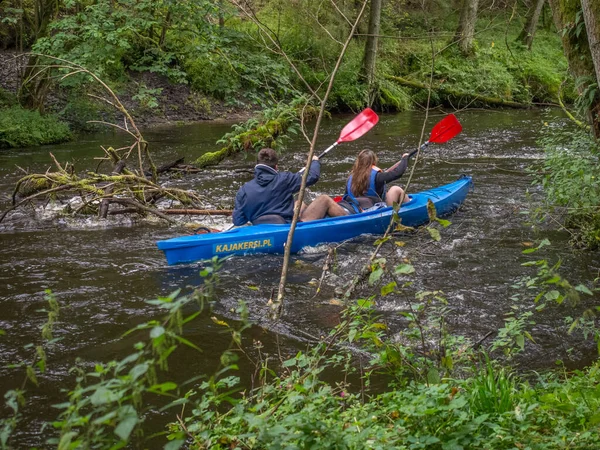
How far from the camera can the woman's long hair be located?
24.6ft

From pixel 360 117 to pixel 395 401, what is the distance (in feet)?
17.1

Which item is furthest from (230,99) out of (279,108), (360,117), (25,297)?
(25,297)

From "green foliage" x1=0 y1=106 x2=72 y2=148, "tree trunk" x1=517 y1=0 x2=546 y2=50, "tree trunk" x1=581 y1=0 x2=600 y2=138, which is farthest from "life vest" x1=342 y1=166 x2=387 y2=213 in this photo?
"tree trunk" x1=517 y1=0 x2=546 y2=50

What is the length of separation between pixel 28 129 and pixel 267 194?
8466 millimetres

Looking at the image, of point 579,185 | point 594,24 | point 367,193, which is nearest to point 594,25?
point 594,24

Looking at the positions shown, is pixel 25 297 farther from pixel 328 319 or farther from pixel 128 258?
pixel 328 319

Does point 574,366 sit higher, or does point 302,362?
point 302,362

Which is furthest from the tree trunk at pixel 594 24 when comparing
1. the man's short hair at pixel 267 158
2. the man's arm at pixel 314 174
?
the man's short hair at pixel 267 158

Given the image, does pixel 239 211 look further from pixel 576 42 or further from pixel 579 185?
pixel 576 42

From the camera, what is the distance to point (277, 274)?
20.9 ft

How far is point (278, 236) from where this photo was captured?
22.1 feet

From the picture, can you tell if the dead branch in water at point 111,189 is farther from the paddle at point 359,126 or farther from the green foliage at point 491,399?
the green foliage at point 491,399

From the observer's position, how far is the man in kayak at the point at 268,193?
6.78 meters

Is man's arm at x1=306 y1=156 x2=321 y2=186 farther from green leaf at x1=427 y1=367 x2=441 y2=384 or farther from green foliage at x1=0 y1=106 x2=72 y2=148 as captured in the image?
green foliage at x1=0 y1=106 x2=72 y2=148
